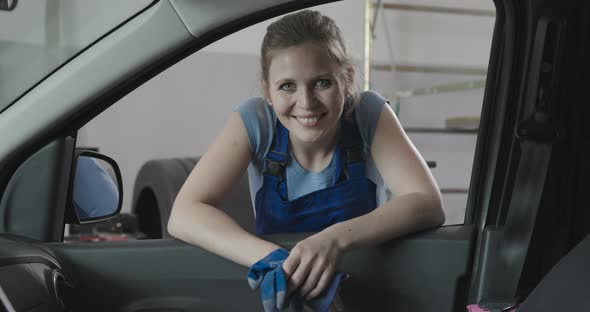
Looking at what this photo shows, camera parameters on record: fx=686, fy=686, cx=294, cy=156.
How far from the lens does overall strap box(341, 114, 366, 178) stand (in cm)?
134

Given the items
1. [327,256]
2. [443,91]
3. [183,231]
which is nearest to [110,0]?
[183,231]

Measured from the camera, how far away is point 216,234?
111cm

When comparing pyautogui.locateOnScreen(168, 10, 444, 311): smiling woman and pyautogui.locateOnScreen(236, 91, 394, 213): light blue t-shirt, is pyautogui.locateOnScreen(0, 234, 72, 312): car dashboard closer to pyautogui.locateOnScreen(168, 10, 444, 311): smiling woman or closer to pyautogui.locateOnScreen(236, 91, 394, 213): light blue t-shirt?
pyautogui.locateOnScreen(168, 10, 444, 311): smiling woman

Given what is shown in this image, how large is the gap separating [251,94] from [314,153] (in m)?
2.51

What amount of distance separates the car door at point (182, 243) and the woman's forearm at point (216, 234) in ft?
0.09

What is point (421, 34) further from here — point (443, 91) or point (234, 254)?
point (234, 254)

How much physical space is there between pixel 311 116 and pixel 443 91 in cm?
370

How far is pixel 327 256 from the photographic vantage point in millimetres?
1032

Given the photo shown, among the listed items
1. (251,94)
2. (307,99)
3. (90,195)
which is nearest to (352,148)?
(307,99)

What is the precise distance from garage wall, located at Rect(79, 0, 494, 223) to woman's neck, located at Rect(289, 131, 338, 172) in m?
2.82

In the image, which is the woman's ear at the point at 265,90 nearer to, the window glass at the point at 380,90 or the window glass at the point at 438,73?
the window glass at the point at 380,90

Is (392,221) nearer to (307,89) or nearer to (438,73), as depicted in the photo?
(307,89)

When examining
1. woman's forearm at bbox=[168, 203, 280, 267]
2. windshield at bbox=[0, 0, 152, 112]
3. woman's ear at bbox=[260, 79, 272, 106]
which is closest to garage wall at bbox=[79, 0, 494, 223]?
woman's ear at bbox=[260, 79, 272, 106]

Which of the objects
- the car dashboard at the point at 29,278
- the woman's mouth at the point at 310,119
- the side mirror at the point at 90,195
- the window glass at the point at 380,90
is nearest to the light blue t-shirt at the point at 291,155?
the woman's mouth at the point at 310,119
